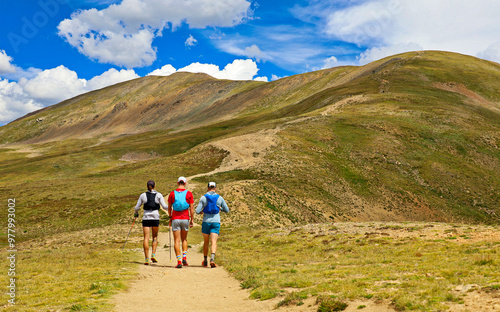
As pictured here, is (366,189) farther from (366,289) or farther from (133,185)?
(366,289)

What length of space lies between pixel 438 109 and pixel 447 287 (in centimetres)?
9267

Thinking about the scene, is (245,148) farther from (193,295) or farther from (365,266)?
(193,295)

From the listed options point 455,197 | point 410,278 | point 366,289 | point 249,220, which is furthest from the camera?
point 455,197

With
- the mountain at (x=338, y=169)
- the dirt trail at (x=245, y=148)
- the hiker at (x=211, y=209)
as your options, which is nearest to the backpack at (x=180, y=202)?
the hiker at (x=211, y=209)

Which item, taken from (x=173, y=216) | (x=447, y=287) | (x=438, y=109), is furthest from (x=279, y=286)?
(x=438, y=109)

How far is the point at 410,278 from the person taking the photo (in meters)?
12.2

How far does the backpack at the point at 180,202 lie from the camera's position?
17.3 m

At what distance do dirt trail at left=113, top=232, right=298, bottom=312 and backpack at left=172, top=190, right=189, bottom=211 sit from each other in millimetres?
3105

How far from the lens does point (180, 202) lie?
1733 cm

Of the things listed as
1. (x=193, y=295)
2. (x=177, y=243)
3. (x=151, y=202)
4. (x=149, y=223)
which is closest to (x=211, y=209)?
(x=177, y=243)

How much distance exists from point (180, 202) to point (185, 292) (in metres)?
5.18

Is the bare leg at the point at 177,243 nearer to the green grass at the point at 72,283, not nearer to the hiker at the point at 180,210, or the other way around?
the hiker at the point at 180,210

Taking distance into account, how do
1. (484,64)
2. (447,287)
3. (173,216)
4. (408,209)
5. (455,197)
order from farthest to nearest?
(484,64)
(455,197)
(408,209)
(173,216)
(447,287)

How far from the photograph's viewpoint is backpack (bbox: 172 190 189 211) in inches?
682
